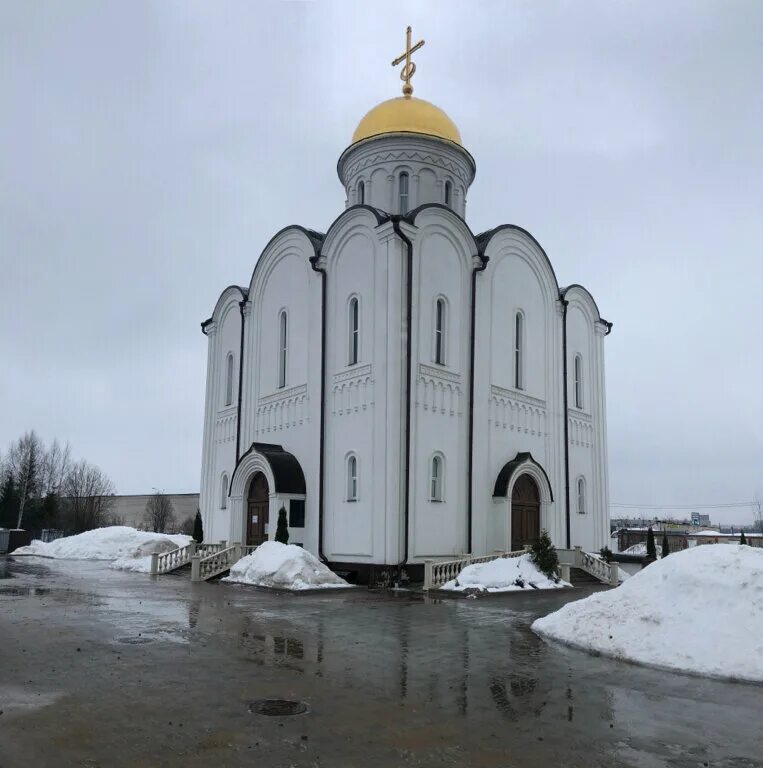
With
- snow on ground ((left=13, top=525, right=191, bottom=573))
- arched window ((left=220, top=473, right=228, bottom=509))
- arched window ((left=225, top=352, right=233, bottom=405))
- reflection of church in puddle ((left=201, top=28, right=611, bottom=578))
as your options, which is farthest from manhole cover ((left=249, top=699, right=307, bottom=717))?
snow on ground ((left=13, top=525, right=191, bottom=573))

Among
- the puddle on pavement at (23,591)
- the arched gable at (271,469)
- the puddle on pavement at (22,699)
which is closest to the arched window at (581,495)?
the arched gable at (271,469)

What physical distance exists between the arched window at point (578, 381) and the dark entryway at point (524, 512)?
4.89m

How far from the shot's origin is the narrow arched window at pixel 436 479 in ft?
74.1

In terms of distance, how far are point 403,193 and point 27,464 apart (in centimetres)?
5442

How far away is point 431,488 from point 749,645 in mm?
13612

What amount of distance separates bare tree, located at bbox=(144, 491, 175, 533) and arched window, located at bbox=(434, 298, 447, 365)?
5450 cm

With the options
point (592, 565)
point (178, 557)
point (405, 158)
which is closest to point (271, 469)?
point (178, 557)

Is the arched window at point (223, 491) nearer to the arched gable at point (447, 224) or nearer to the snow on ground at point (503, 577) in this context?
the snow on ground at point (503, 577)

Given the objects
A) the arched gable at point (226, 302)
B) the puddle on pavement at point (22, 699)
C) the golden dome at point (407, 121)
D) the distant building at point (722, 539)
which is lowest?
the puddle on pavement at point (22, 699)

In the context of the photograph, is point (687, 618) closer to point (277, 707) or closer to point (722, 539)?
point (277, 707)

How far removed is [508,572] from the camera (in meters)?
20.2

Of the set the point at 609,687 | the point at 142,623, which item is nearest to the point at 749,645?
the point at 609,687

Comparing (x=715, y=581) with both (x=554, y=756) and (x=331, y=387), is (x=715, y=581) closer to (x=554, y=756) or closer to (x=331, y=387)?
(x=554, y=756)

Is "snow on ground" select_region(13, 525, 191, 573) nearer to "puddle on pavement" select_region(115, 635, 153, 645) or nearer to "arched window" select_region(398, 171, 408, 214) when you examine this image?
"arched window" select_region(398, 171, 408, 214)
